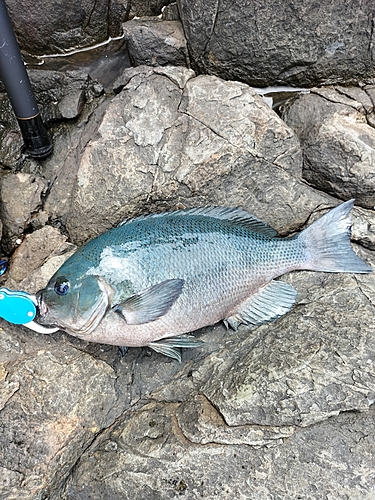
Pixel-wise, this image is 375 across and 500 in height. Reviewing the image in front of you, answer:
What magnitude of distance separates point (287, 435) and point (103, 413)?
1170 millimetres

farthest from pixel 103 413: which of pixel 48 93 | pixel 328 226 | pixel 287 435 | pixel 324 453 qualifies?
pixel 48 93

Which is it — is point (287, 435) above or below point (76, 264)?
below

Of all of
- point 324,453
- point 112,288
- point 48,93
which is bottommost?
point 324,453

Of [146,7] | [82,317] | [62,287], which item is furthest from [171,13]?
[82,317]

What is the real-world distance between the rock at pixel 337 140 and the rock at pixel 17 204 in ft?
7.36

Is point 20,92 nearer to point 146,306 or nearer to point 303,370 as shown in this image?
point 146,306

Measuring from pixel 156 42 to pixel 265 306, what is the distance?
2.51 meters

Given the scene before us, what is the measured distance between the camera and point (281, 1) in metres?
3.75

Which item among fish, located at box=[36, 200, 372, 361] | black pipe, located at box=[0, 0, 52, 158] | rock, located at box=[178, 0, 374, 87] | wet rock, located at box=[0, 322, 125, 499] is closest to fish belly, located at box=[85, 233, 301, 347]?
fish, located at box=[36, 200, 372, 361]

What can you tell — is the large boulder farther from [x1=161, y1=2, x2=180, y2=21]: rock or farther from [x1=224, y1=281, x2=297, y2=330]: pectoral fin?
[x1=161, y1=2, x2=180, y2=21]: rock

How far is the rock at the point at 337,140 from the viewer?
3.71m

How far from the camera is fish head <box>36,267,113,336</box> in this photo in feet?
9.60

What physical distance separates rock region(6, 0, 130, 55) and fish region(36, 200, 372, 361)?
2.19 m

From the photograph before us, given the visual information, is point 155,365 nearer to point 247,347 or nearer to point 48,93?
point 247,347
